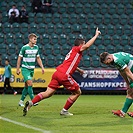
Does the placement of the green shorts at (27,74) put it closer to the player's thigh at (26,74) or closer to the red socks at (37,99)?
the player's thigh at (26,74)

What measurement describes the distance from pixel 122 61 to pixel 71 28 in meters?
16.1

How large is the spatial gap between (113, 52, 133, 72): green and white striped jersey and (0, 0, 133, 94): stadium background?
1252 cm

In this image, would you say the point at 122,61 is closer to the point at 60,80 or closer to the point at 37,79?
the point at 60,80

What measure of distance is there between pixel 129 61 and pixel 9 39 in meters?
15.2

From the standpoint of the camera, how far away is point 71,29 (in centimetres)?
2633

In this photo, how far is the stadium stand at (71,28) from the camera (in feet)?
80.7

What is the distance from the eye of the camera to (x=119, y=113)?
11.4 meters

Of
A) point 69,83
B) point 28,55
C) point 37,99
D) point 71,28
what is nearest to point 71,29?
point 71,28

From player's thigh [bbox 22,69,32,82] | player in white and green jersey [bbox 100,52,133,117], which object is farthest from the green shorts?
player in white and green jersey [bbox 100,52,133,117]

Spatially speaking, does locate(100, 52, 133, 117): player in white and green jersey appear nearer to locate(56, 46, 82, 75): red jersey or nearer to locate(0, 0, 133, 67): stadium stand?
locate(56, 46, 82, 75): red jersey

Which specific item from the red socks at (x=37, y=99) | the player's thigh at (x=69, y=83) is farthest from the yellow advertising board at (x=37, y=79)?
the red socks at (x=37, y=99)

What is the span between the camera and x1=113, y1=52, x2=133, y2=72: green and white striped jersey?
10.3 m

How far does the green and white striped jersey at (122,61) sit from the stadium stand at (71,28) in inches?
510

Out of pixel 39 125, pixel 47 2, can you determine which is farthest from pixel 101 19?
pixel 39 125
